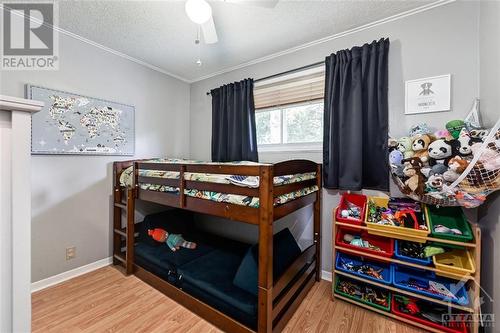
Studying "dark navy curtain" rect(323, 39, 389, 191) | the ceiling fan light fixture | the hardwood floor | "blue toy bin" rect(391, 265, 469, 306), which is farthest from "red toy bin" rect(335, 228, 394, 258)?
the ceiling fan light fixture

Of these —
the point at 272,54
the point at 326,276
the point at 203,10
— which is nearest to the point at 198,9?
the point at 203,10

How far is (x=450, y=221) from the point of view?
161 cm

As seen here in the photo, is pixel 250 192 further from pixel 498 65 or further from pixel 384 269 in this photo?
pixel 498 65

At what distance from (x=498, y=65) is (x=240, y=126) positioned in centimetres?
213

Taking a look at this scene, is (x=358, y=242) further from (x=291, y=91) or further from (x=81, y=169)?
(x=81, y=169)

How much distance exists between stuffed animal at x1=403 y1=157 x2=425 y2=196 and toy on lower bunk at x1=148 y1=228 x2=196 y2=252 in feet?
7.03

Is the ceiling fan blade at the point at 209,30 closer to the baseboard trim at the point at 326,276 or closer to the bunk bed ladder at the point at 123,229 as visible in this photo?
the bunk bed ladder at the point at 123,229

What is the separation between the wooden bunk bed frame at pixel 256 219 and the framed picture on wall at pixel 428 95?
0.93 m

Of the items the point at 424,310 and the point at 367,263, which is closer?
the point at 424,310

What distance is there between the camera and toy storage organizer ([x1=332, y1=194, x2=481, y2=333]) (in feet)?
4.71

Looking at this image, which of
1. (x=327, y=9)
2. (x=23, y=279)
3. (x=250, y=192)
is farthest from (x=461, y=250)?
(x=23, y=279)

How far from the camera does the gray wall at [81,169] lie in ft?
6.72

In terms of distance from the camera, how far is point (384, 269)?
176 cm

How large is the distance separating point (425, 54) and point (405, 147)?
2.75 ft
